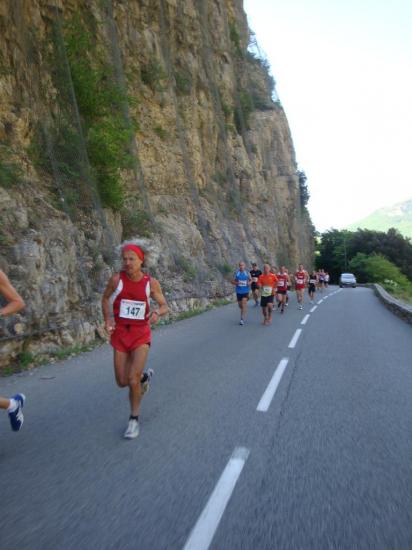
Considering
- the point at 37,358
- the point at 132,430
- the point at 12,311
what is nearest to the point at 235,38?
the point at 37,358

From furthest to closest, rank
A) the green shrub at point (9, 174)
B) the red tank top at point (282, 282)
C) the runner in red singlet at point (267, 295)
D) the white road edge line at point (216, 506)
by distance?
1. the red tank top at point (282, 282)
2. the runner in red singlet at point (267, 295)
3. the green shrub at point (9, 174)
4. the white road edge line at point (216, 506)

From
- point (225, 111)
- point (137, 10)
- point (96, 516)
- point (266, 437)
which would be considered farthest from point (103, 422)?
point (225, 111)

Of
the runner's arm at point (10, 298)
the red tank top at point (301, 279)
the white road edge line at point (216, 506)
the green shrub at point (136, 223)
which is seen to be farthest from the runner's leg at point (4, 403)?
the red tank top at point (301, 279)

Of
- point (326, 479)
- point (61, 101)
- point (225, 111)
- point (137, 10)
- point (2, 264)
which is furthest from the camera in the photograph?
point (225, 111)

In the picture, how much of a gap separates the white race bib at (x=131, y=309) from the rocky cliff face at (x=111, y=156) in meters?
1.60

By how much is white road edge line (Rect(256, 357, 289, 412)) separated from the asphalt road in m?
0.08

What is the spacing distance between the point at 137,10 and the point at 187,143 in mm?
7166

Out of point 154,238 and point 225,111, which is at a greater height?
point 225,111

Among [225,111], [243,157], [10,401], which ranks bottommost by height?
[10,401]

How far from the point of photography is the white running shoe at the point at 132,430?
14.8 ft

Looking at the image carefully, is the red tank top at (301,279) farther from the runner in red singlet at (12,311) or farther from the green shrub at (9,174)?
the runner in red singlet at (12,311)

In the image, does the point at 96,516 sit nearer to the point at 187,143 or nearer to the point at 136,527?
the point at 136,527

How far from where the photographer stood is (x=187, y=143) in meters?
27.3

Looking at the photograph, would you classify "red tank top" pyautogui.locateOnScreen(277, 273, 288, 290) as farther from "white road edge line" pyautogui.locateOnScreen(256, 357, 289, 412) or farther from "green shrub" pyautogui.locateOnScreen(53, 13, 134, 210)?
"white road edge line" pyautogui.locateOnScreen(256, 357, 289, 412)
